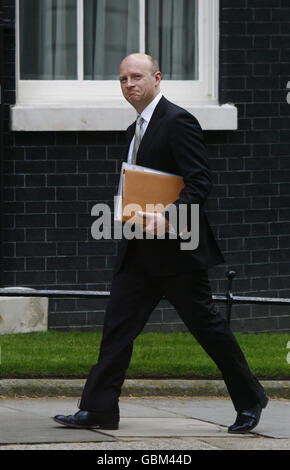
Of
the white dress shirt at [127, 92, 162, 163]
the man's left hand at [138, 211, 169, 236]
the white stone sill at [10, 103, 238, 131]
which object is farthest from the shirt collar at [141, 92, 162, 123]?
the white stone sill at [10, 103, 238, 131]

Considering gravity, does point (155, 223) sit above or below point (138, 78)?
below

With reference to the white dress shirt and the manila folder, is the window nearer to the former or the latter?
the white dress shirt

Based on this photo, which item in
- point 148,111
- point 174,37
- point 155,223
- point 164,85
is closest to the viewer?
point 155,223

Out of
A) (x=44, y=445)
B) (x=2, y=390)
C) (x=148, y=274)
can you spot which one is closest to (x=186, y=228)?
(x=148, y=274)

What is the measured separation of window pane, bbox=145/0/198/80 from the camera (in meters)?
11.9

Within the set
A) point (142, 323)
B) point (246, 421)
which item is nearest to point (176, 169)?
point (142, 323)

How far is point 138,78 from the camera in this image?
7.14 m

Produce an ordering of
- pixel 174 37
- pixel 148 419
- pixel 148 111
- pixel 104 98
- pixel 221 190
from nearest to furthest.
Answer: pixel 148 111 → pixel 148 419 → pixel 104 98 → pixel 221 190 → pixel 174 37

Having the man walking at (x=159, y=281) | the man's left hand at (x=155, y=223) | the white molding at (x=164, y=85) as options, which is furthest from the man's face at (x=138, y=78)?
the white molding at (x=164, y=85)

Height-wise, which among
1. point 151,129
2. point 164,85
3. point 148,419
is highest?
point 164,85

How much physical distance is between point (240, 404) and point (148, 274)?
883 mm

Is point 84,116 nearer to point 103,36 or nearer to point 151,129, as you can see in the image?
point 103,36

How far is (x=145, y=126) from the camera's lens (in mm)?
7250

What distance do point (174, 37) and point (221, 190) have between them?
148cm
